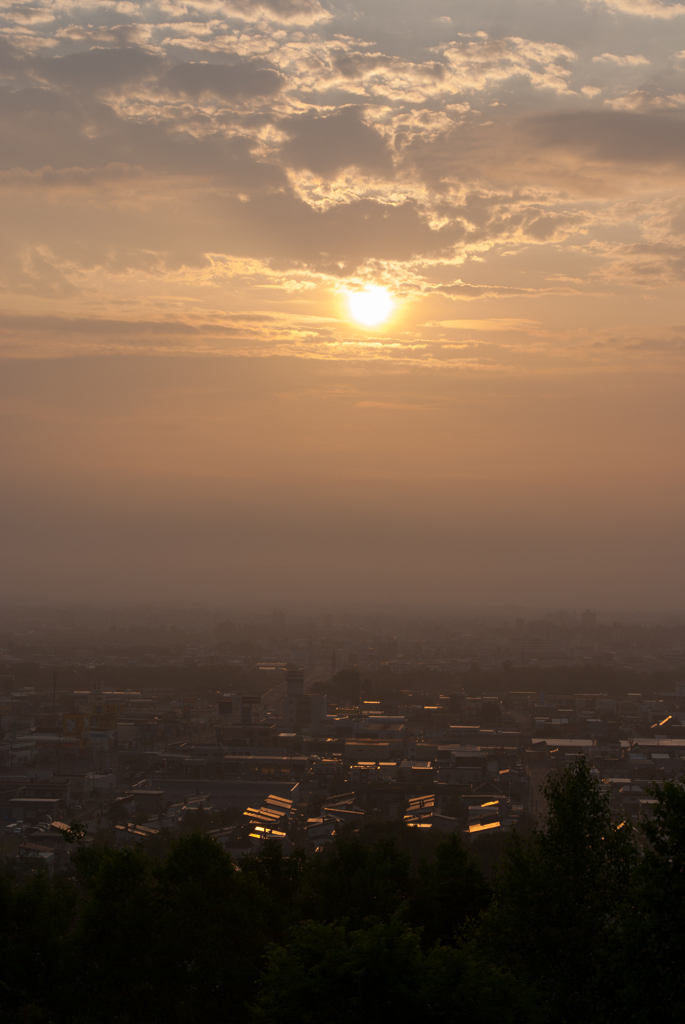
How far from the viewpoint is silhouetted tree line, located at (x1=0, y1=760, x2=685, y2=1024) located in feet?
17.6

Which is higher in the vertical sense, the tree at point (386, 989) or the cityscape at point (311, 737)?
the cityscape at point (311, 737)

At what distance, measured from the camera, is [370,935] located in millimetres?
5543

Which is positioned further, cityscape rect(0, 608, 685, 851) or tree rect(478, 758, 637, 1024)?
cityscape rect(0, 608, 685, 851)

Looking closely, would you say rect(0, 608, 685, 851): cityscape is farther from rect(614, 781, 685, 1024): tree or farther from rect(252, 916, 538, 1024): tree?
rect(252, 916, 538, 1024): tree

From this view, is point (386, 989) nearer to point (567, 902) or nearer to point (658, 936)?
point (658, 936)

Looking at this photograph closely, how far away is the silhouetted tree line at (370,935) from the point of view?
5375mm

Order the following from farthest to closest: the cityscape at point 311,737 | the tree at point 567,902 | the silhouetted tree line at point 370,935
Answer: the cityscape at point 311,737, the tree at point 567,902, the silhouetted tree line at point 370,935

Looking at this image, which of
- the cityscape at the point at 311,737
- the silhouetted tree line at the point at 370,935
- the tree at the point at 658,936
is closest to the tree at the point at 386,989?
the silhouetted tree line at the point at 370,935

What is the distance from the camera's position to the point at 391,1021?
17.1 feet

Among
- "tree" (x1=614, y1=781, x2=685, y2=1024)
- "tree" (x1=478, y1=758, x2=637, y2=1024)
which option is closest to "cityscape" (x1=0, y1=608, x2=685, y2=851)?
"tree" (x1=478, y1=758, x2=637, y2=1024)

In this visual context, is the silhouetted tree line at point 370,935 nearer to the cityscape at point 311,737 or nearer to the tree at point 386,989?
the tree at point 386,989

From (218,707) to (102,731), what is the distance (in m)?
8.11

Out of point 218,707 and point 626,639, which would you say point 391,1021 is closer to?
point 218,707

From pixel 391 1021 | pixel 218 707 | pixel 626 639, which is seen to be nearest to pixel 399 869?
pixel 391 1021
